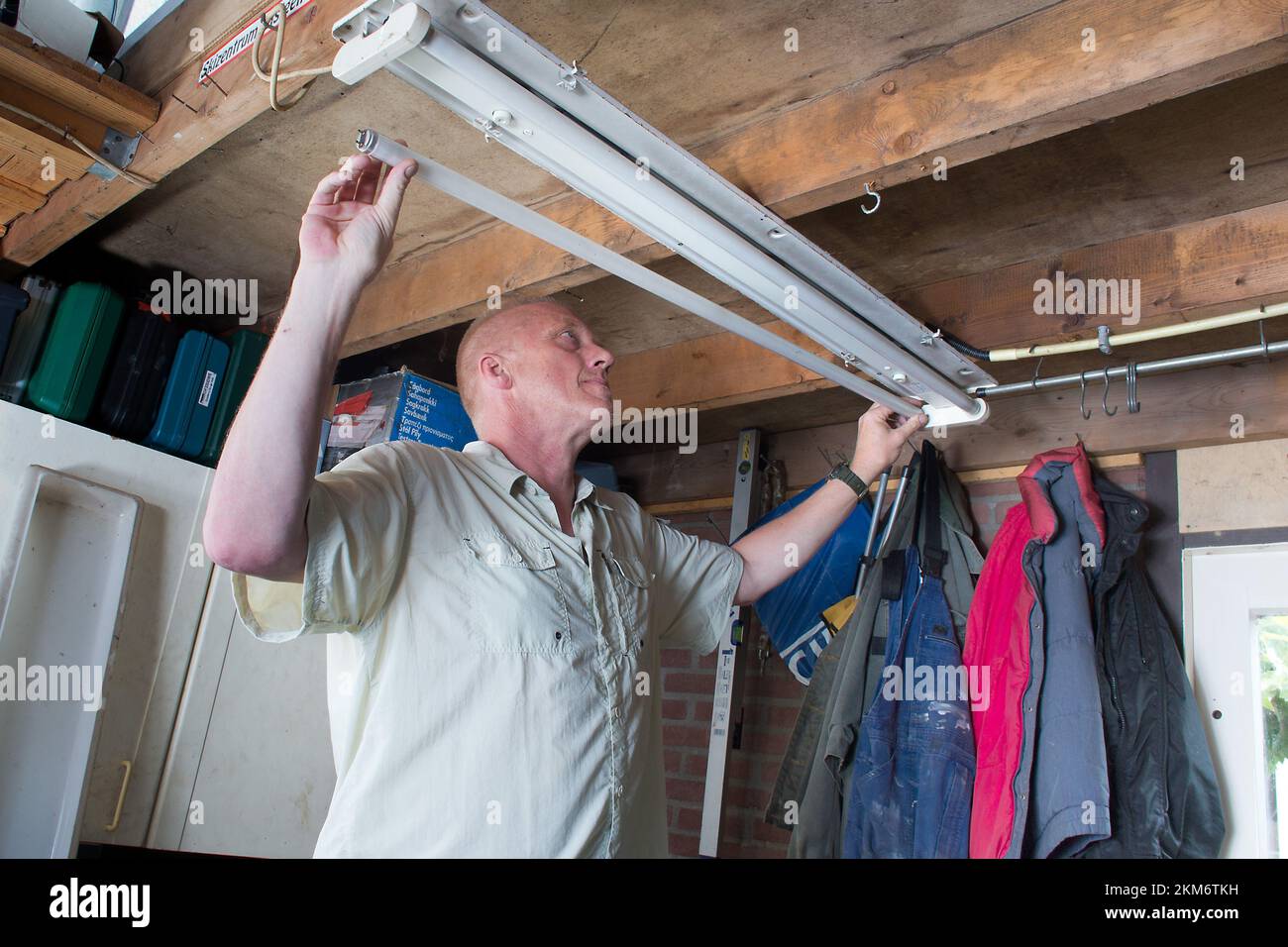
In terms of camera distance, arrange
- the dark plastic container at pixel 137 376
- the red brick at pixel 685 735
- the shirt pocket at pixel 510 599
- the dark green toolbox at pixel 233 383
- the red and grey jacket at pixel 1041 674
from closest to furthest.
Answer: the shirt pocket at pixel 510 599 < the red and grey jacket at pixel 1041 674 < the dark plastic container at pixel 137 376 < the dark green toolbox at pixel 233 383 < the red brick at pixel 685 735

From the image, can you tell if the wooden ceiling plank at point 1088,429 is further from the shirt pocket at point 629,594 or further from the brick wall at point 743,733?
the shirt pocket at point 629,594

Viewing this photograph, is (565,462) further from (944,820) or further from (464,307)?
(944,820)

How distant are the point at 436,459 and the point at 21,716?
1.25 metres

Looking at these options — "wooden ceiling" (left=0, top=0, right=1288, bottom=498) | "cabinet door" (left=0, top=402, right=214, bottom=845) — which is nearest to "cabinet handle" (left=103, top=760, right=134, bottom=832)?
"cabinet door" (left=0, top=402, right=214, bottom=845)

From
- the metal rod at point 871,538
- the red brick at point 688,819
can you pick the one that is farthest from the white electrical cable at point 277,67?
the red brick at point 688,819

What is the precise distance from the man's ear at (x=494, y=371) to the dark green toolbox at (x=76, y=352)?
3.79ft

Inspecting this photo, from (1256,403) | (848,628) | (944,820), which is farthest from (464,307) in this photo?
(1256,403)

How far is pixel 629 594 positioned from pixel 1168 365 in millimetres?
1084

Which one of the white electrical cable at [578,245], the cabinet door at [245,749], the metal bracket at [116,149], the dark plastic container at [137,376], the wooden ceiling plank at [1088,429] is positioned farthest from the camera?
the dark plastic container at [137,376]

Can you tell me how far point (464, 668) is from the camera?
1.34 meters

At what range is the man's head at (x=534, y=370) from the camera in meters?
1.72

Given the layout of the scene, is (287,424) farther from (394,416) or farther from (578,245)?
(394,416)

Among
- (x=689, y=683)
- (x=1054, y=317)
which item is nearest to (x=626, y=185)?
(x=1054, y=317)

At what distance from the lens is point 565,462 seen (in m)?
1.72
